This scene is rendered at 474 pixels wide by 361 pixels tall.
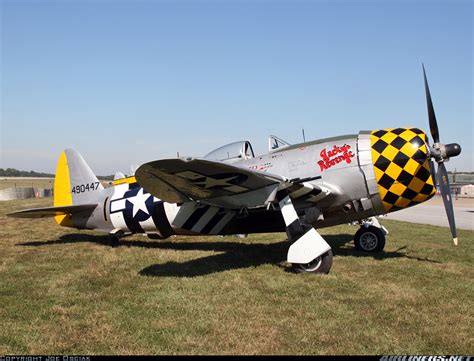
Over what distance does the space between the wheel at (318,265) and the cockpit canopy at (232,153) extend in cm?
292

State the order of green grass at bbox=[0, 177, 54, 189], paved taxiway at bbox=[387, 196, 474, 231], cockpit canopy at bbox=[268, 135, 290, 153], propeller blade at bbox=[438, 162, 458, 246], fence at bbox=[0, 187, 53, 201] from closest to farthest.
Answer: propeller blade at bbox=[438, 162, 458, 246], cockpit canopy at bbox=[268, 135, 290, 153], paved taxiway at bbox=[387, 196, 474, 231], fence at bbox=[0, 187, 53, 201], green grass at bbox=[0, 177, 54, 189]

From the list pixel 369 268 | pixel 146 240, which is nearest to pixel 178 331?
pixel 369 268

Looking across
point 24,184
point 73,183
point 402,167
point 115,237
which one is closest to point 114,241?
point 115,237

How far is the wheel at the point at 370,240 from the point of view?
894 cm

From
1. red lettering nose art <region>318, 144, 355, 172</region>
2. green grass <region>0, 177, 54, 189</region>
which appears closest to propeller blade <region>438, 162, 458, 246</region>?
red lettering nose art <region>318, 144, 355, 172</region>

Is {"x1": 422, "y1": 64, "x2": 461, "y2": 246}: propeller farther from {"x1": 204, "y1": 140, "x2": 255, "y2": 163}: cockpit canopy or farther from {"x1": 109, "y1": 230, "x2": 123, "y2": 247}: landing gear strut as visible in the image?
{"x1": 109, "y1": 230, "x2": 123, "y2": 247}: landing gear strut

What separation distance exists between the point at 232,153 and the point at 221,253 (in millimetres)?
2378

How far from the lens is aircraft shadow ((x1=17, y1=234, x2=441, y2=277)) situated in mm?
7164

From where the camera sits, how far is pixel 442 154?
7.04 metres

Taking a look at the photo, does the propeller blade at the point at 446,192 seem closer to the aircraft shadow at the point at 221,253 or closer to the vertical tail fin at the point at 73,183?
the aircraft shadow at the point at 221,253


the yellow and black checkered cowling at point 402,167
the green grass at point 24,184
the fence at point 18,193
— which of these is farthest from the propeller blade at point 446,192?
the green grass at point 24,184

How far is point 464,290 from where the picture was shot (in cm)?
564

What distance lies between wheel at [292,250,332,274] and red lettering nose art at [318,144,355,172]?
6.05 ft

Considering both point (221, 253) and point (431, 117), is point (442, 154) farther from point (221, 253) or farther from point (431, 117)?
point (221, 253)
